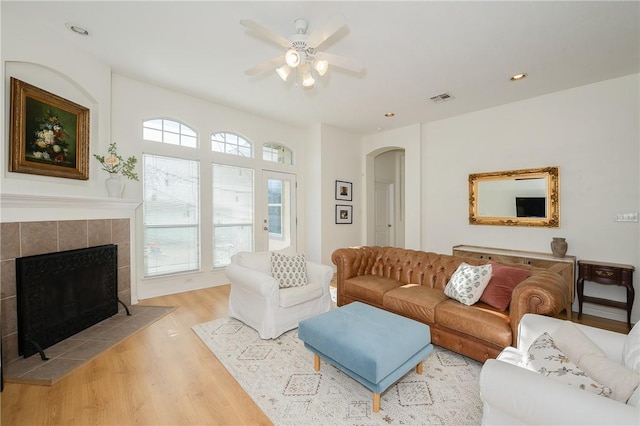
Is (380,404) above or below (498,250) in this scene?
below

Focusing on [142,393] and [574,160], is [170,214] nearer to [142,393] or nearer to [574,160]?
[142,393]

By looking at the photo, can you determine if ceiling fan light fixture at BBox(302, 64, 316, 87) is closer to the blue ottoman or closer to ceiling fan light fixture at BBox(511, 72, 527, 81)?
the blue ottoman

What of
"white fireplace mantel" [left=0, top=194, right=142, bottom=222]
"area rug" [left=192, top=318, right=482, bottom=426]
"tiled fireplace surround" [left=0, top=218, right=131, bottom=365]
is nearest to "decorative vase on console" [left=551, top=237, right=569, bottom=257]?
"area rug" [left=192, top=318, right=482, bottom=426]

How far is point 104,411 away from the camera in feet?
5.84

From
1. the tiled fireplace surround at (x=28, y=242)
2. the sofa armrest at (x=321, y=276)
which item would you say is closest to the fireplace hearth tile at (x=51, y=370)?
the tiled fireplace surround at (x=28, y=242)

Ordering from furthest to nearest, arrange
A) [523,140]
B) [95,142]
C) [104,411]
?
[523,140] < [95,142] < [104,411]

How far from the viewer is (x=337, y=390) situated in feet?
6.54

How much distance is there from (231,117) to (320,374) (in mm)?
4175

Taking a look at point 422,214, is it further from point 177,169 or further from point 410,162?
point 177,169

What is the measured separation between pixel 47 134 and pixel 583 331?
458 centimetres

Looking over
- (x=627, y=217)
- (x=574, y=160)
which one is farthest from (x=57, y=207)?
(x=627, y=217)

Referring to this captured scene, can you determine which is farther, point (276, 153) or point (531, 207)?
point (276, 153)

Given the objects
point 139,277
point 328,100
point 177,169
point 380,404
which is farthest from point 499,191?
point 139,277

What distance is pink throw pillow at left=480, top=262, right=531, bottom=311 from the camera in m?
2.39
